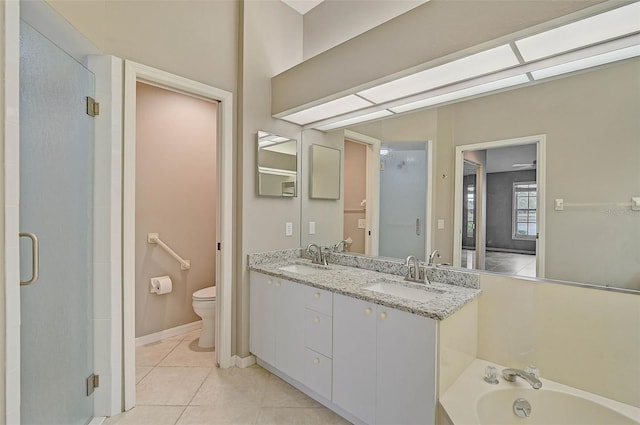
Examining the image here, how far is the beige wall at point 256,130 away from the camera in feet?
8.05

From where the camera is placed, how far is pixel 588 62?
4.82ft

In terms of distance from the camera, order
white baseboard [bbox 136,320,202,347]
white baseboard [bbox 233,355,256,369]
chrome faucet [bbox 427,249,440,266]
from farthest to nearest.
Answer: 1. white baseboard [bbox 136,320,202,347]
2. white baseboard [bbox 233,355,256,369]
3. chrome faucet [bbox 427,249,440,266]

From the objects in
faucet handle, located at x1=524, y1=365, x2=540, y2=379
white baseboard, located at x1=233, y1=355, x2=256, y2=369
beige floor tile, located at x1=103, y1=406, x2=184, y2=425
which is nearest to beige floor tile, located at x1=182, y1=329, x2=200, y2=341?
white baseboard, located at x1=233, y1=355, x2=256, y2=369

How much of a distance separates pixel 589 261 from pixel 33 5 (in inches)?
111

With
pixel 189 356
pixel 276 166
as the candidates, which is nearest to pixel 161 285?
pixel 189 356

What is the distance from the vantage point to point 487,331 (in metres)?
1.74

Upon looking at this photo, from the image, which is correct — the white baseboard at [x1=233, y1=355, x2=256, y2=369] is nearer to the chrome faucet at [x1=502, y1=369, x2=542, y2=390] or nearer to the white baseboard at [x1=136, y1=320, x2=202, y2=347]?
the white baseboard at [x1=136, y1=320, x2=202, y2=347]

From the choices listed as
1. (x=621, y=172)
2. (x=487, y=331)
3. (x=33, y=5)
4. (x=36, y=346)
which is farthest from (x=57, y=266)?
(x=621, y=172)

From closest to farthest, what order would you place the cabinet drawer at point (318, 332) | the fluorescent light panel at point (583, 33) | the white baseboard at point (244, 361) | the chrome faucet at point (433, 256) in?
1. the fluorescent light panel at point (583, 33)
2. the cabinet drawer at point (318, 332)
3. the chrome faucet at point (433, 256)
4. the white baseboard at point (244, 361)

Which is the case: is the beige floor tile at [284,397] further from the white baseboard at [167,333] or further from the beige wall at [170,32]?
the beige wall at [170,32]

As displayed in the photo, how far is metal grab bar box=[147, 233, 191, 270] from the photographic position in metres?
2.96

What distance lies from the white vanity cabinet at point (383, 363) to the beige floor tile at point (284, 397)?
31 centimetres

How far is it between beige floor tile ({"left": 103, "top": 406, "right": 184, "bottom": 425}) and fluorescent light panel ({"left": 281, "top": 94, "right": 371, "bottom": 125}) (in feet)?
7.63

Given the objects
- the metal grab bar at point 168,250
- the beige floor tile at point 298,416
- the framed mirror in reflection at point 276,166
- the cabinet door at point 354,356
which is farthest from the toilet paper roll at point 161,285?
the cabinet door at point 354,356
